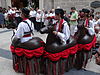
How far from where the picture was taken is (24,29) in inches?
137

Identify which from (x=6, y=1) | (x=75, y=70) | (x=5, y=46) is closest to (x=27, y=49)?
(x=75, y=70)

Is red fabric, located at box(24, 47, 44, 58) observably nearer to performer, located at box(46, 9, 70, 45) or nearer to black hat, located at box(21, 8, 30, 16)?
performer, located at box(46, 9, 70, 45)

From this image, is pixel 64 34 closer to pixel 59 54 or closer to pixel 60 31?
pixel 60 31

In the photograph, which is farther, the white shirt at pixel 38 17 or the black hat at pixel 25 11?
the white shirt at pixel 38 17

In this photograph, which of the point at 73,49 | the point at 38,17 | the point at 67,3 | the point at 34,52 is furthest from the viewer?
the point at 67,3

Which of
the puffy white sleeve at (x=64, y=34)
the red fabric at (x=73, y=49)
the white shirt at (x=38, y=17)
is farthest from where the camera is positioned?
the white shirt at (x=38, y=17)

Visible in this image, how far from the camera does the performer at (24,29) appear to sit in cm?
346

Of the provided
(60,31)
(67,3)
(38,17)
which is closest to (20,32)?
(60,31)

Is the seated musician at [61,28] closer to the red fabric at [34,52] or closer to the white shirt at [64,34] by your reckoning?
the white shirt at [64,34]

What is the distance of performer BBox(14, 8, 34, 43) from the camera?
346 cm

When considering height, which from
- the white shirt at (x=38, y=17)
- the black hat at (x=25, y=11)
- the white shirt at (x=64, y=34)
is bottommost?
the white shirt at (x=38, y=17)

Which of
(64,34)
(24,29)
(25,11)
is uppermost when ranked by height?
(25,11)

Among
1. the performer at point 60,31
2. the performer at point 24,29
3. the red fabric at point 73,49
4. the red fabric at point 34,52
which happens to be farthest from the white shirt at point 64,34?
the performer at point 24,29

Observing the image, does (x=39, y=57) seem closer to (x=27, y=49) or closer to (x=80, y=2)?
(x=27, y=49)
